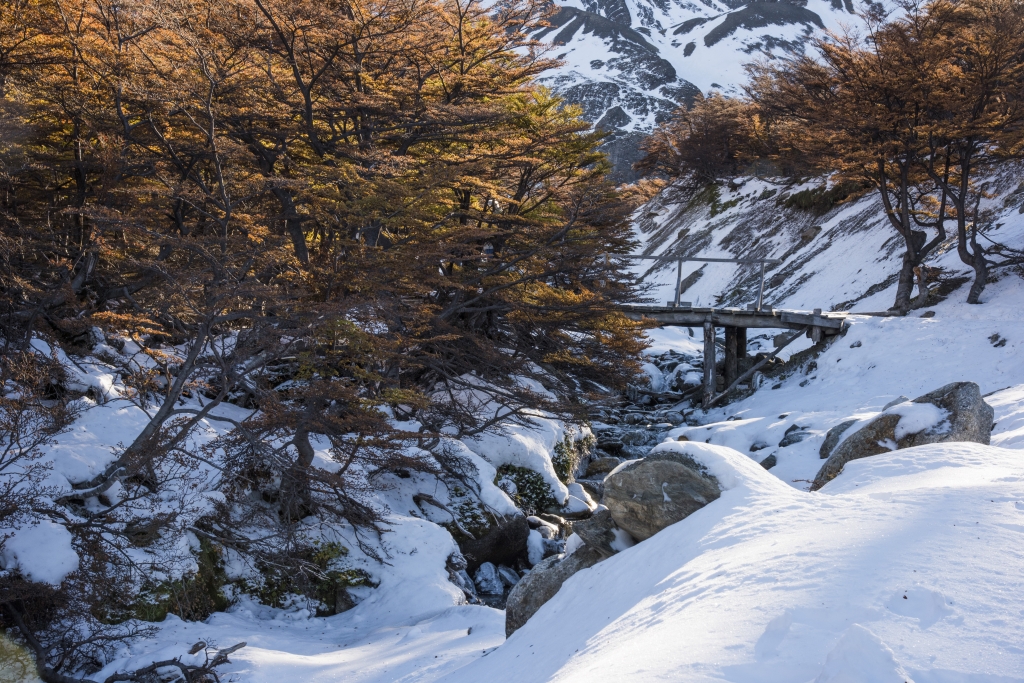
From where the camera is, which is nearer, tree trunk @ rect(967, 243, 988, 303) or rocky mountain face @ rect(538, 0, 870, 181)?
tree trunk @ rect(967, 243, 988, 303)

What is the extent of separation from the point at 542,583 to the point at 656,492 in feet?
5.44

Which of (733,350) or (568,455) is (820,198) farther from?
(568,455)

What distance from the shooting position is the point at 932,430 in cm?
763

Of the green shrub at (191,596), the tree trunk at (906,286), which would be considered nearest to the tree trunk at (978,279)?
the tree trunk at (906,286)

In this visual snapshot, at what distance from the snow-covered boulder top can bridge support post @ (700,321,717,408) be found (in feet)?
44.9

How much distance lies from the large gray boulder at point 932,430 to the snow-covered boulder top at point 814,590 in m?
1.65

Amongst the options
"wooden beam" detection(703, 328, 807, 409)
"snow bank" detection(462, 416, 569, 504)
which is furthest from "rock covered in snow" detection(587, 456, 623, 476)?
"wooden beam" detection(703, 328, 807, 409)

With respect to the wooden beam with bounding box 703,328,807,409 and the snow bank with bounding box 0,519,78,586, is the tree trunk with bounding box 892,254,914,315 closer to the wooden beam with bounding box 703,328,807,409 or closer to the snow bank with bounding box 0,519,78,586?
the wooden beam with bounding box 703,328,807,409

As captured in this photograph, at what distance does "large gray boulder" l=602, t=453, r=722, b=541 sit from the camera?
5625 millimetres

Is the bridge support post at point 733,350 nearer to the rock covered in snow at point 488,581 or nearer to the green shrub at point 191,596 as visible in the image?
the rock covered in snow at point 488,581

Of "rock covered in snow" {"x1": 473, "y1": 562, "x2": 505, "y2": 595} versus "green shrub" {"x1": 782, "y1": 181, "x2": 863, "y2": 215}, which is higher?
"green shrub" {"x1": 782, "y1": 181, "x2": 863, "y2": 215}

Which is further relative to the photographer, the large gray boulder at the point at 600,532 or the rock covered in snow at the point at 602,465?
the rock covered in snow at the point at 602,465

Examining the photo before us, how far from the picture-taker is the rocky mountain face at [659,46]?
96500mm

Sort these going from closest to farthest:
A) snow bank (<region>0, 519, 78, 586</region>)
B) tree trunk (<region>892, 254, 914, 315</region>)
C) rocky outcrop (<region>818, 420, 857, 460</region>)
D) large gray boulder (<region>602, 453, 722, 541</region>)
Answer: large gray boulder (<region>602, 453, 722, 541</region>) < snow bank (<region>0, 519, 78, 586</region>) < rocky outcrop (<region>818, 420, 857, 460</region>) < tree trunk (<region>892, 254, 914, 315</region>)
